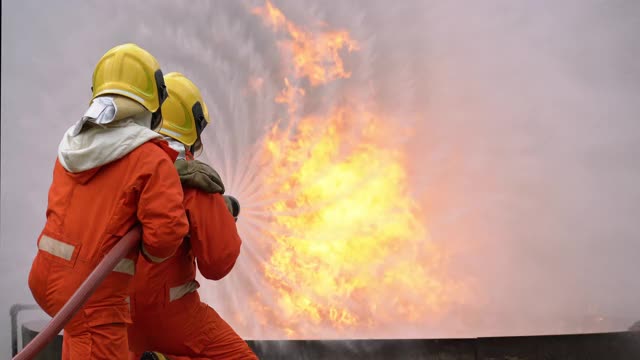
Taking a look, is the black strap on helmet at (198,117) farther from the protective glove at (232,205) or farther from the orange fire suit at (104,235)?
the orange fire suit at (104,235)

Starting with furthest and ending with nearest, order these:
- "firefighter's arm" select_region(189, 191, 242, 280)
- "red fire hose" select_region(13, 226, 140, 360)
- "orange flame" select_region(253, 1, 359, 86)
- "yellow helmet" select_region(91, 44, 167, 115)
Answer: "orange flame" select_region(253, 1, 359, 86)
"firefighter's arm" select_region(189, 191, 242, 280)
"yellow helmet" select_region(91, 44, 167, 115)
"red fire hose" select_region(13, 226, 140, 360)

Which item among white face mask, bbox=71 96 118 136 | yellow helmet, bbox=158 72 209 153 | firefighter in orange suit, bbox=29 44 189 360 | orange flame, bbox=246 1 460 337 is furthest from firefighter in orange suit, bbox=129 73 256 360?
orange flame, bbox=246 1 460 337

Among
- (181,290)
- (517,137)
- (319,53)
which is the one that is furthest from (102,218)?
(517,137)

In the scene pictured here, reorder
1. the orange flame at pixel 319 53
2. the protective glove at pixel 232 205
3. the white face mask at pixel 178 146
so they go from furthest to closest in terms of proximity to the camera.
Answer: the orange flame at pixel 319 53
the protective glove at pixel 232 205
the white face mask at pixel 178 146

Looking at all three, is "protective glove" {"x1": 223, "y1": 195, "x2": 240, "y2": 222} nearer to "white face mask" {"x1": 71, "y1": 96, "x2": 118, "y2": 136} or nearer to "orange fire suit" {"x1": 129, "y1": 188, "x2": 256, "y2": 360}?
"orange fire suit" {"x1": 129, "y1": 188, "x2": 256, "y2": 360}

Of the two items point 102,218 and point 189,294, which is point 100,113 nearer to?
point 102,218

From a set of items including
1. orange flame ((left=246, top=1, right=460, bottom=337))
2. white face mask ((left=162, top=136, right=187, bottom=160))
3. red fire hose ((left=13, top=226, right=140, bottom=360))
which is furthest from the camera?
orange flame ((left=246, top=1, right=460, bottom=337))

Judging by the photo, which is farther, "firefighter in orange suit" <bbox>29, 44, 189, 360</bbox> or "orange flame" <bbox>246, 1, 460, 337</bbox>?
"orange flame" <bbox>246, 1, 460, 337</bbox>

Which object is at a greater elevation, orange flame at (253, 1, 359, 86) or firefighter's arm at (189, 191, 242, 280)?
orange flame at (253, 1, 359, 86)

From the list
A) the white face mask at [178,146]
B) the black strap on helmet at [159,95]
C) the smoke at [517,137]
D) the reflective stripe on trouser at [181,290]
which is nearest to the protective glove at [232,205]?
the white face mask at [178,146]

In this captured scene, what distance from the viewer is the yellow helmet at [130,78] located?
281 cm

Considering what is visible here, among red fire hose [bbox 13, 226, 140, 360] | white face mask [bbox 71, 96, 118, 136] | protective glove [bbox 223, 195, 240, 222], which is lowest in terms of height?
red fire hose [bbox 13, 226, 140, 360]

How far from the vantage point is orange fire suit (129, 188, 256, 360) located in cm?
304

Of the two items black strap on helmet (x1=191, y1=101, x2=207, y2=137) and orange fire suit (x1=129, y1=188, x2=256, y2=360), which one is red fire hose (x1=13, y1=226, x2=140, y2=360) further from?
black strap on helmet (x1=191, y1=101, x2=207, y2=137)
